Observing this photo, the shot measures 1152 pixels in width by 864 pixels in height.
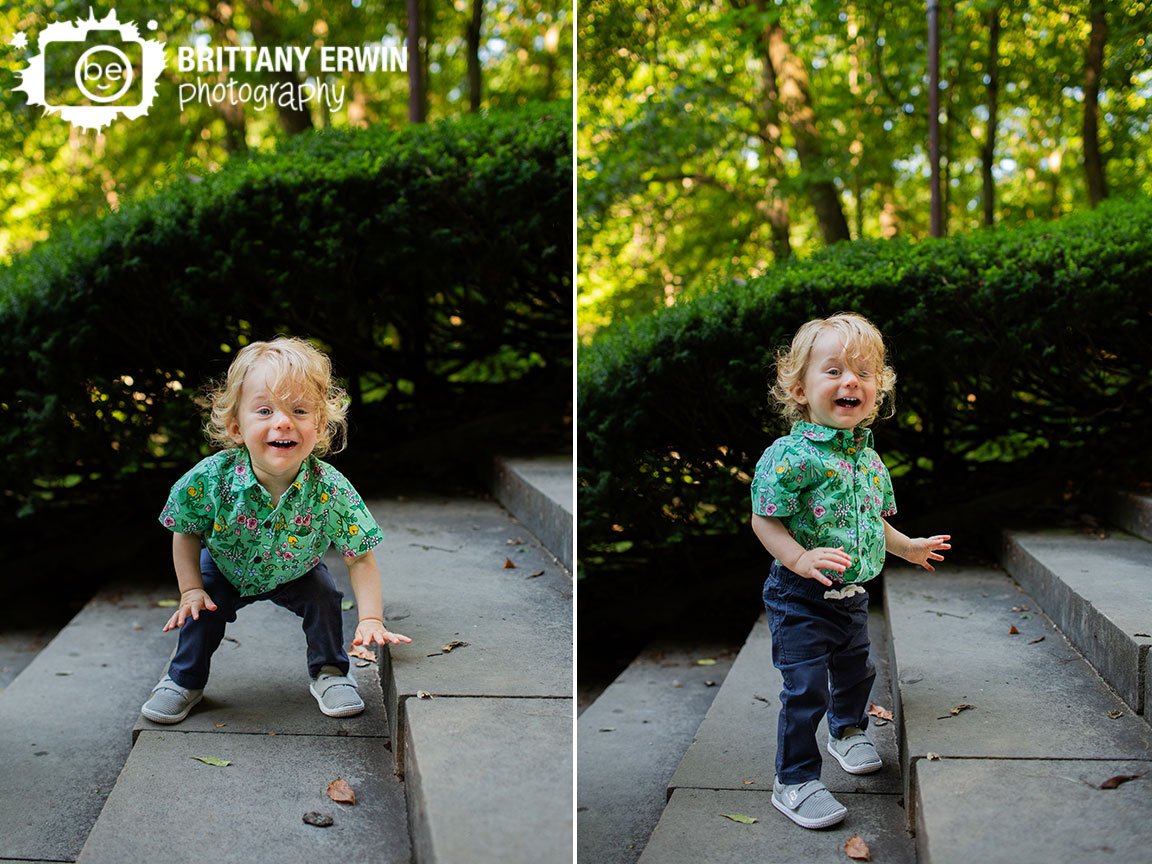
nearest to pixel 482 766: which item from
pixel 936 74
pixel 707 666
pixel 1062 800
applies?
pixel 1062 800

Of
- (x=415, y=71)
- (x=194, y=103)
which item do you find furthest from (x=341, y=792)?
(x=415, y=71)

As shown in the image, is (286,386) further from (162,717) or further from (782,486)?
(782,486)

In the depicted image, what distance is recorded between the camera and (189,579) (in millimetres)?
2348

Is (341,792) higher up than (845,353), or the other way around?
(845,353)

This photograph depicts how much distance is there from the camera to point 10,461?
274 cm

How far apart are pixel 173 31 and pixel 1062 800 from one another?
8.34 ft

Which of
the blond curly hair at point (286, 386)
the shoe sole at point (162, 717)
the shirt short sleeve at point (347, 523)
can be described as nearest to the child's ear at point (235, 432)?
the blond curly hair at point (286, 386)

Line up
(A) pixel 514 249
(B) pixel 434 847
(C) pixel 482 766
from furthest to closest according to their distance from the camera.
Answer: (A) pixel 514 249
(C) pixel 482 766
(B) pixel 434 847

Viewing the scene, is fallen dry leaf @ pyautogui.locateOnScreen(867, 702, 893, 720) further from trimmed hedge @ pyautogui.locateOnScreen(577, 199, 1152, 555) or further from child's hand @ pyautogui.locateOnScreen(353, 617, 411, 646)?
child's hand @ pyautogui.locateOnScreen(353, 617, 411, 646)

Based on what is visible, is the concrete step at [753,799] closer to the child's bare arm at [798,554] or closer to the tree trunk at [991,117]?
the child's bare arm at [798,554]

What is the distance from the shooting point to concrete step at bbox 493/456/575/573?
2715 millimetres

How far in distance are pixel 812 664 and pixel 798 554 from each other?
0.25 meters

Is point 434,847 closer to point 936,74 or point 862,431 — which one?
point 862,431

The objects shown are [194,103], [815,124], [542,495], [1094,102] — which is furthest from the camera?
[815,124]
